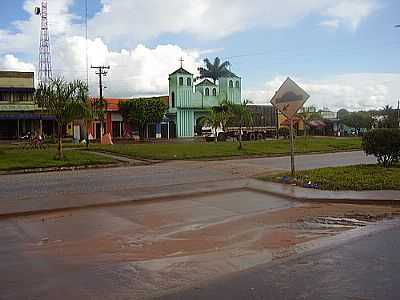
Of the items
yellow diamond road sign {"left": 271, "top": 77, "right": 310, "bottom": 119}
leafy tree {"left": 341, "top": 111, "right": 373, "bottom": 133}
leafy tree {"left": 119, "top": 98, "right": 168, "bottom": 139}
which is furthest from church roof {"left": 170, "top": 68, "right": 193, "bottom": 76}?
yellow diamond road sign {"left": 271, "top": 77, "right": 310, "bottom": 119}

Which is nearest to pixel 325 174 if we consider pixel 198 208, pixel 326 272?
pixel 198 208

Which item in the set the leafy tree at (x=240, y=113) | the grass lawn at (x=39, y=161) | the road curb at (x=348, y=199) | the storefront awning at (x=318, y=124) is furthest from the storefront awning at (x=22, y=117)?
the road curb at (x=348, y=199)

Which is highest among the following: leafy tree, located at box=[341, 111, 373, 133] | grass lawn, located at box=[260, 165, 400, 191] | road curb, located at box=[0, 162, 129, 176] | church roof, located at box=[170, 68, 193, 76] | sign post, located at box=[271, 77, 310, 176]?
church roof, located at box=[170, 68, 193, 76]

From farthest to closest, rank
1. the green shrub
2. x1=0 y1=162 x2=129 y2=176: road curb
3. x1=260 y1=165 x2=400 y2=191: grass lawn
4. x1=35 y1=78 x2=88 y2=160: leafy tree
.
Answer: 1. x1=35 y1=78 x2=88 y2=160: leafy tree
2. x1=0 y1=162 x2=129 y2=176: road curb
3. the green shrub
4. x1=260 y1=165 x2=400 y2=191: grass lawn

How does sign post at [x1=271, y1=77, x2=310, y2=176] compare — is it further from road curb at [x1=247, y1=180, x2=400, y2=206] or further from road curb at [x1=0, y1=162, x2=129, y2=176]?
road curb at [x1=0, y1=162, x2=129, y2=176]

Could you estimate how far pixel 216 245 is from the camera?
7.88 metres

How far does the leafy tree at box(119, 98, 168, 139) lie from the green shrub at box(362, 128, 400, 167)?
41.5 metres

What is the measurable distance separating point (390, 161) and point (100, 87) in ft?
122

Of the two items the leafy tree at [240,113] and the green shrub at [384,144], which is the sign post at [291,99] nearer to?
the green shrub at [384,144]

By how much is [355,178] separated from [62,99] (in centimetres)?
1689

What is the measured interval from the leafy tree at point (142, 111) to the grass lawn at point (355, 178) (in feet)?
138

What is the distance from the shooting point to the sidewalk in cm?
1145

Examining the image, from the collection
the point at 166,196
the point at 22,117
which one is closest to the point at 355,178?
the point at 166,196

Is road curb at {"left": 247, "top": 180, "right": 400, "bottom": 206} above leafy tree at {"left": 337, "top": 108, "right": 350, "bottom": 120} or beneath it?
beneath
